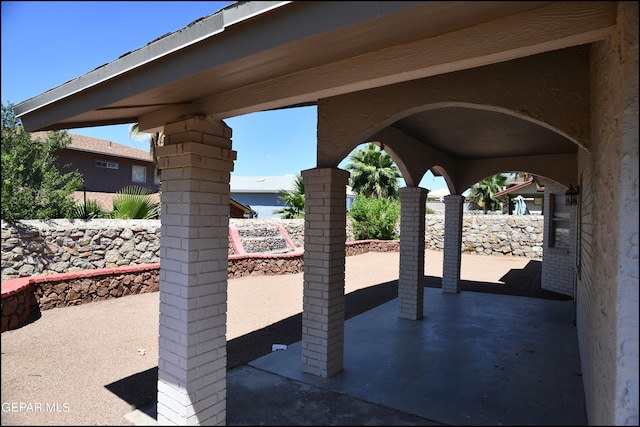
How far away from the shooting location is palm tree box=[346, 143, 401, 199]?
2388 cm

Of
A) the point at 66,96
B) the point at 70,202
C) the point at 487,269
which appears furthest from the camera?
the point at 487,269

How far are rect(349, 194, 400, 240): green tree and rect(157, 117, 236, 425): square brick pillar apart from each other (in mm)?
17460

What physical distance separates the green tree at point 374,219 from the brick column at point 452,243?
1063cm

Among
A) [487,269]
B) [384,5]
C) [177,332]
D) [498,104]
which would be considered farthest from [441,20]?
[487,269]

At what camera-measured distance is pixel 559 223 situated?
35.4 ft

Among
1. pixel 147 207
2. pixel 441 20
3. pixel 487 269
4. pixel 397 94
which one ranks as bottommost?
pixel 487 269

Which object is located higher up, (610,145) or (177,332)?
(610,145)

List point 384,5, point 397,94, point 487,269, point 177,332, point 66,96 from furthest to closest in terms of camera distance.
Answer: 1. point 487,269
2. point 397,94
3. point 177,332
4. point 66,96
5. point 384,5

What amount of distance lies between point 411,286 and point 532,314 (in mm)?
2786

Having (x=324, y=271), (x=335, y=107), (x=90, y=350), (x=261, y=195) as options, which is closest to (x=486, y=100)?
(x=335, y=107)

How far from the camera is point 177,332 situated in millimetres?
3162

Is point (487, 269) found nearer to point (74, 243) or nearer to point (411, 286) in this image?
point (411, 286)

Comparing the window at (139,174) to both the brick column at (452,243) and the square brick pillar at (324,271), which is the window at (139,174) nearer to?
the brick column at (452,243)

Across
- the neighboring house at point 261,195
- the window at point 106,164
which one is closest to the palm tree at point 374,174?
the neighboring house at point 261,195
